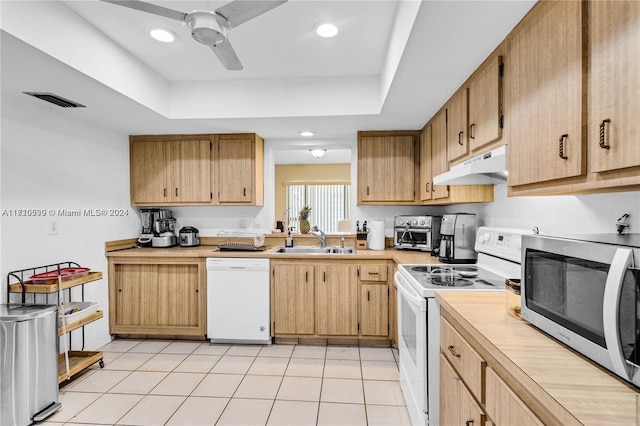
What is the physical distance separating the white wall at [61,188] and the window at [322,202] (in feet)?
14.1

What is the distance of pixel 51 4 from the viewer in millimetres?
1736

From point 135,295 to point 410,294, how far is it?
8.91 ft

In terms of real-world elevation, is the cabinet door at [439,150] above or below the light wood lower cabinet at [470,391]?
above

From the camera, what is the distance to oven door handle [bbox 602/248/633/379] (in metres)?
0.74

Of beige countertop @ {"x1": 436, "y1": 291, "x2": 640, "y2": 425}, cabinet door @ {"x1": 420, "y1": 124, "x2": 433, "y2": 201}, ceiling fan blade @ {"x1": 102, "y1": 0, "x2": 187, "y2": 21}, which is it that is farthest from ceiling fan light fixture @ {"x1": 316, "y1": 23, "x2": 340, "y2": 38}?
beige countertop @ {"x1": 436, "y1": 291, "x2": 640, "y2": 425}

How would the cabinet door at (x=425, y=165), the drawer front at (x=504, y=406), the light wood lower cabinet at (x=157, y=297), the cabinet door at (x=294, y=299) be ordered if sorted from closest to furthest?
the drawer front at (x=504, y=406)
the cabinet door at (x=425, y=165)
the cabinet door at (x=294, y=299)
the light wood lower cabinet at (x=157, y=297)

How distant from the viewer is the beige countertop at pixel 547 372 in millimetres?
693

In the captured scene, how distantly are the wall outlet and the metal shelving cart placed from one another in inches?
10.0

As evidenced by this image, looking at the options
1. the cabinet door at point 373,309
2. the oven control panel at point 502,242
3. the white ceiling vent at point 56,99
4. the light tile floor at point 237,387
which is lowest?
the light tile floor at point 237,387

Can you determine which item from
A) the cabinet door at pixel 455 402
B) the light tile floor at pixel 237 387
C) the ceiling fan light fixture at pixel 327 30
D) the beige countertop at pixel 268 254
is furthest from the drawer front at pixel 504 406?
the ceiling fan light fixture at pixel 327 30

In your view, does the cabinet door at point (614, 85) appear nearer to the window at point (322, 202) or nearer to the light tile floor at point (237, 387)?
the light tile floor at point (237, 387)

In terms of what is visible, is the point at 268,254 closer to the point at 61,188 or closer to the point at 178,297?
the point at 178,297

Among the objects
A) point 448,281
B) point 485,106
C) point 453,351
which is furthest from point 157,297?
point 485,106

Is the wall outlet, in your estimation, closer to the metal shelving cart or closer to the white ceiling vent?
the metal shelving cart
